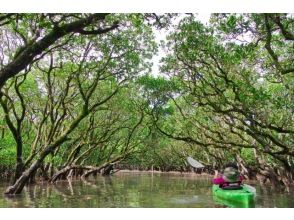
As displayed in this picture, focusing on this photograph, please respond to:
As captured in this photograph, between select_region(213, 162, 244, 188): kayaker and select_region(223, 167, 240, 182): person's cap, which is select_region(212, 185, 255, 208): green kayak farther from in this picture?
select_region(223, 167, 240, 182): person's cap

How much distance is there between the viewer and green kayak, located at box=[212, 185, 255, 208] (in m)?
14.8

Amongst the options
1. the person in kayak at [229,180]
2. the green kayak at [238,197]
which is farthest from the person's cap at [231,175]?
the green kayak at [238,197]

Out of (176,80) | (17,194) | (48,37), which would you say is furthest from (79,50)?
(48,37)

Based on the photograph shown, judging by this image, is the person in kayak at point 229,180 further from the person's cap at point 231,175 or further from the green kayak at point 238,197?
the green kayak at point 238,197

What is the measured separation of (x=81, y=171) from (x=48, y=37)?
31910 millimetres

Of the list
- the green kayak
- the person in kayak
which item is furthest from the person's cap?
the green kayak

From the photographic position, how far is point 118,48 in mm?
19344

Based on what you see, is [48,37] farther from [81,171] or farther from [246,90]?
[81,171]

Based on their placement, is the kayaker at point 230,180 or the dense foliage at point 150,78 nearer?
the dense foliage at point 150,78

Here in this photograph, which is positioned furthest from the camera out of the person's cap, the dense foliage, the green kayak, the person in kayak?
the person's cap

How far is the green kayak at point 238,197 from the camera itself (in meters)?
14.8

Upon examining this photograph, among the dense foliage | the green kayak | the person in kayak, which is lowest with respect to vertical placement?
the green kayak

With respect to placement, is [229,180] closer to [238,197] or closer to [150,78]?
[238,197]

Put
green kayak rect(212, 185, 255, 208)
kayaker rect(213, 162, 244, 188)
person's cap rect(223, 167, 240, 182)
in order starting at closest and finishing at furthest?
green kayak rect(212, 185, 255, 208) → kayaker rect(213, 162, 244, 188) → person's cap rect(223, 167, 240, 182)
